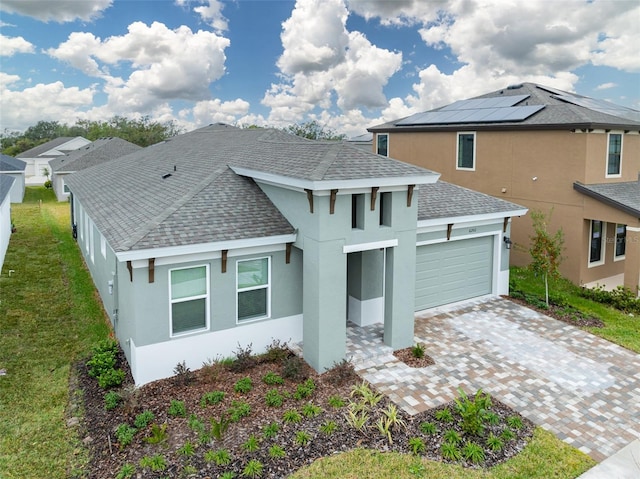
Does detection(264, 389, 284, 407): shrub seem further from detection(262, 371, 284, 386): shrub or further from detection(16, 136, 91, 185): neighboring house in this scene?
detection(16, 136, 91, 185): neighboring house

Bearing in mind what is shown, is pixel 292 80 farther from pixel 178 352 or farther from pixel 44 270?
pixel 178 352

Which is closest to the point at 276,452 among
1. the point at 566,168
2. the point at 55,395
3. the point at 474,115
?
the point at 55,395

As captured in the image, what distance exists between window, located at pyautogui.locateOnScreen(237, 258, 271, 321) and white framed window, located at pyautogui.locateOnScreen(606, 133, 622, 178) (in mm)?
13111

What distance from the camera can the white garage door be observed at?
13.2 meters

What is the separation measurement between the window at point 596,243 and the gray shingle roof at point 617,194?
1.26 metres

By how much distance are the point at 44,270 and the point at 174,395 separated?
11935 mm

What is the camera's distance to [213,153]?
16.3m

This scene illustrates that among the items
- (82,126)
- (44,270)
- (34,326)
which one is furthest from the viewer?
(82,126)

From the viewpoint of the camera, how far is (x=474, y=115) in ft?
66.5

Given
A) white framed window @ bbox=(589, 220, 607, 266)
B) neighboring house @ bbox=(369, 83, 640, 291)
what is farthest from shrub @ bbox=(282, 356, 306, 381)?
white framed window @ bbox=(589, 220, 607, 266)

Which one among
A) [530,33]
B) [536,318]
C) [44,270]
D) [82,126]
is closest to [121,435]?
[536,318]

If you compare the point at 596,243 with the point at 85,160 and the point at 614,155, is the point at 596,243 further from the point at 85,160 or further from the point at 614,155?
the point at 85,160

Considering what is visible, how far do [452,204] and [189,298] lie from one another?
26.9 feet

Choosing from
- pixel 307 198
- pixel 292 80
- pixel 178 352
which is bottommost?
pixel 178 352
